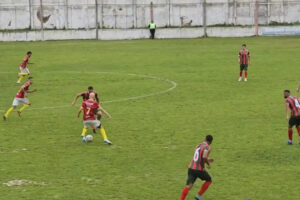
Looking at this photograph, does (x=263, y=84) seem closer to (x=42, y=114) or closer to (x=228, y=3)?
(x=42, y=114)

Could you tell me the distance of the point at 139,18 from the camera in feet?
282

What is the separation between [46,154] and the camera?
25641 millimetres

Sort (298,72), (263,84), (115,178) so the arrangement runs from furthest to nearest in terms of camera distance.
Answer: (298,72) → (263,84) → (115,178)

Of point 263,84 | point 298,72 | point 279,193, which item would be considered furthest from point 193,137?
point 298,72

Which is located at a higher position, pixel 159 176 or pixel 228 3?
pixel 228 3

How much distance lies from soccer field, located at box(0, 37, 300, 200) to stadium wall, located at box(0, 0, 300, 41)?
72.5ft

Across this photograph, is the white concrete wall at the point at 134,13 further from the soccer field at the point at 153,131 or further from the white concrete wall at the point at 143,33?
the soccer field at the point at 153,131

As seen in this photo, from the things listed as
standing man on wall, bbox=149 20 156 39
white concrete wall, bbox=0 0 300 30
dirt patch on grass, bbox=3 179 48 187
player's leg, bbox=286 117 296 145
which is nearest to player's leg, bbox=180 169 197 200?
dirt patch on grass, bbox=3 179 48 187

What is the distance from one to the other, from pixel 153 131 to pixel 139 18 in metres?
57.7

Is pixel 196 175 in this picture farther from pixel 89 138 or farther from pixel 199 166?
pixel 89 138

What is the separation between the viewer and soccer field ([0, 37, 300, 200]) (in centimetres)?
2117

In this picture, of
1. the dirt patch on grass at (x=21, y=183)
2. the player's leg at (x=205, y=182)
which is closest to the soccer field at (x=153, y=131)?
the dirt patch on grass at (x=21, y=183)

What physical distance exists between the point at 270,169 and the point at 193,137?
19.1 feet

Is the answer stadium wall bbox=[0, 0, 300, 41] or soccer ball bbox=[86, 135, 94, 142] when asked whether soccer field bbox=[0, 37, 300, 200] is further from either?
stadium wall bbox=[0, 0, 300, 41]
